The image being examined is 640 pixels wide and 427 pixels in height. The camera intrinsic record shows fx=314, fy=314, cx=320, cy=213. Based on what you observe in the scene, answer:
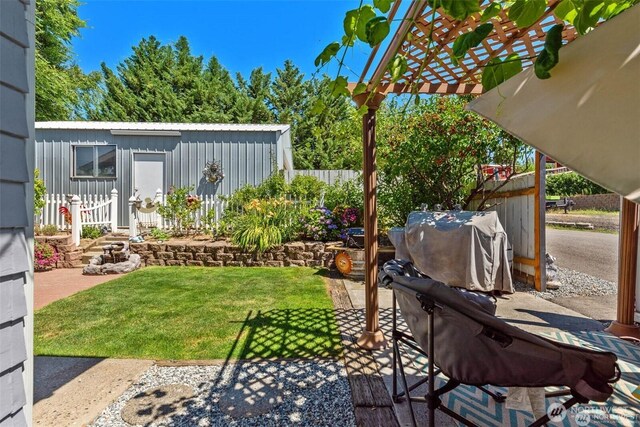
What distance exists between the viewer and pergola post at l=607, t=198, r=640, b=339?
2.88 m

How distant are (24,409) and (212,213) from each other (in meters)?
6.33

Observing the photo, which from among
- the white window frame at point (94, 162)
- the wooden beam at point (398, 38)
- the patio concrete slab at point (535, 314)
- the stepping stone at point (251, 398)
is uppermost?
the white window frame at point (94, 162)

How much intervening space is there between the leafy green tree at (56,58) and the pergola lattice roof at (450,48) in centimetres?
1433

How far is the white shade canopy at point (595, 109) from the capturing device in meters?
0.86

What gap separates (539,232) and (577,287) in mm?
1077

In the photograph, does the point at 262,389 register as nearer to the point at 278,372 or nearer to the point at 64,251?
the point at 278,372

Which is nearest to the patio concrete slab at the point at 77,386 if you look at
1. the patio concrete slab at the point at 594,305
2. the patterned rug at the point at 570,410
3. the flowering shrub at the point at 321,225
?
the patterned rug at the point at 570,410

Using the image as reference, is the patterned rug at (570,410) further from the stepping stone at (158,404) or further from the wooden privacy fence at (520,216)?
the wooden privacy fence at (520,216)

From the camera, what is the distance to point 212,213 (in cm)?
754

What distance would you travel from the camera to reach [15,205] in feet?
4.30

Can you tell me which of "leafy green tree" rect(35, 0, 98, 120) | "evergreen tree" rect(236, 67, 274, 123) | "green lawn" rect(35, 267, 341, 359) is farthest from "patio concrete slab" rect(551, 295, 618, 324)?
"evergreen tree" rect(236, 67, 274, 123)

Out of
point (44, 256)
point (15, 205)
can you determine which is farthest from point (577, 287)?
point (44, 256)

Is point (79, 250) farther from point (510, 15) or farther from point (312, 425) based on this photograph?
point (510, 15)

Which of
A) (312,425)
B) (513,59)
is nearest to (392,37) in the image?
(513,59)
